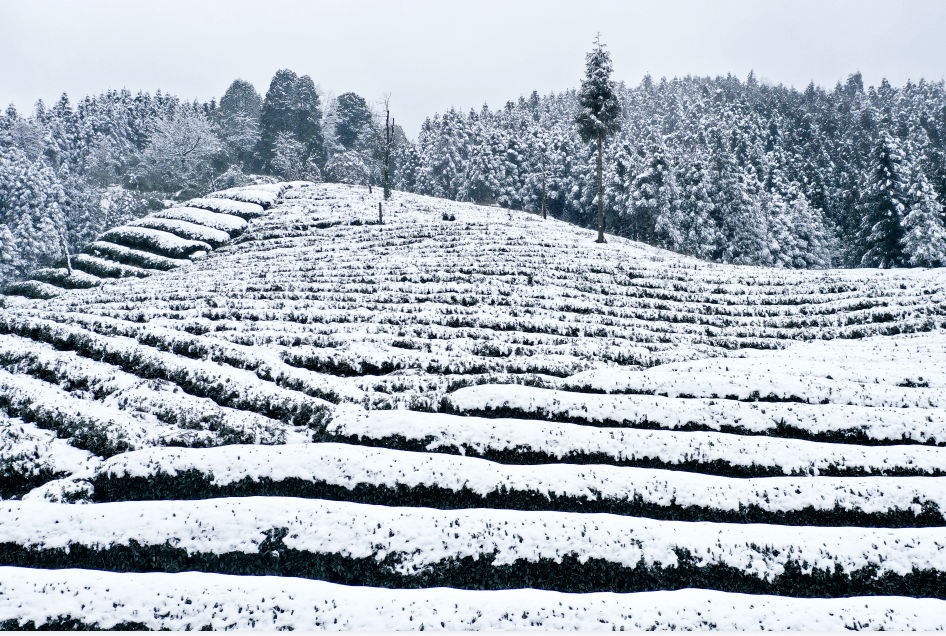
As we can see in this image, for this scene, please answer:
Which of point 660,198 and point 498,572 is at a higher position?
point 660,198

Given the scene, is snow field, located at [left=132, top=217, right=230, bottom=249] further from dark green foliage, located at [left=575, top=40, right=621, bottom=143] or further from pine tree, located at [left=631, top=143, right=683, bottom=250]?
pine tree, located at [left=631, top=143, right=683, bottom=250]

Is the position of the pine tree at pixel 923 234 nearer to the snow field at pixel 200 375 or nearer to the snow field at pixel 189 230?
the snow field at pixel 200 375

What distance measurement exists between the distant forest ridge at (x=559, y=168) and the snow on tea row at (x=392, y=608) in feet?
140

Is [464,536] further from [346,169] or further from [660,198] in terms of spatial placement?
[346,169]

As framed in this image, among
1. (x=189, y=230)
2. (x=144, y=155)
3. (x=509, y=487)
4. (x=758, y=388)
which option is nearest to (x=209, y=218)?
(x=189, y=230)

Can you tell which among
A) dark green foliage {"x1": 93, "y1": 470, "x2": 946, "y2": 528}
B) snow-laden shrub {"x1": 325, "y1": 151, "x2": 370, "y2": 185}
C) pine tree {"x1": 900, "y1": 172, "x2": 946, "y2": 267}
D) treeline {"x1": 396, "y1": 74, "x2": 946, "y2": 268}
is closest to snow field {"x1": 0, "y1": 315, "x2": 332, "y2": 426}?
dark green foliage {"x1": 93, "y1": 470, "x2": 946, "y2": 528}

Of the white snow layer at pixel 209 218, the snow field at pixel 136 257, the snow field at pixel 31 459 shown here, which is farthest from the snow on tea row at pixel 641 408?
the white snow layer at pixel 209 218

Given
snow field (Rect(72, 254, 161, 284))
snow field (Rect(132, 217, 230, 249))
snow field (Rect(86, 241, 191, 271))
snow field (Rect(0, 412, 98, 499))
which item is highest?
snow field (Rect(132, 217, 230, 249))

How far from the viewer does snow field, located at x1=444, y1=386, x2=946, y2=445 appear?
10195 mm

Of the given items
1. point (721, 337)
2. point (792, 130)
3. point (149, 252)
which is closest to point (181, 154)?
point (149, 252)

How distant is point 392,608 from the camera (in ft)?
20.3

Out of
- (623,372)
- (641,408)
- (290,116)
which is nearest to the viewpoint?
(641,408)

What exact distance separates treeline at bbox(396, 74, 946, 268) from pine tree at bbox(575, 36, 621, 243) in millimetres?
1711

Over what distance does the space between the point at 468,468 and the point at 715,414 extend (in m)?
5.56
